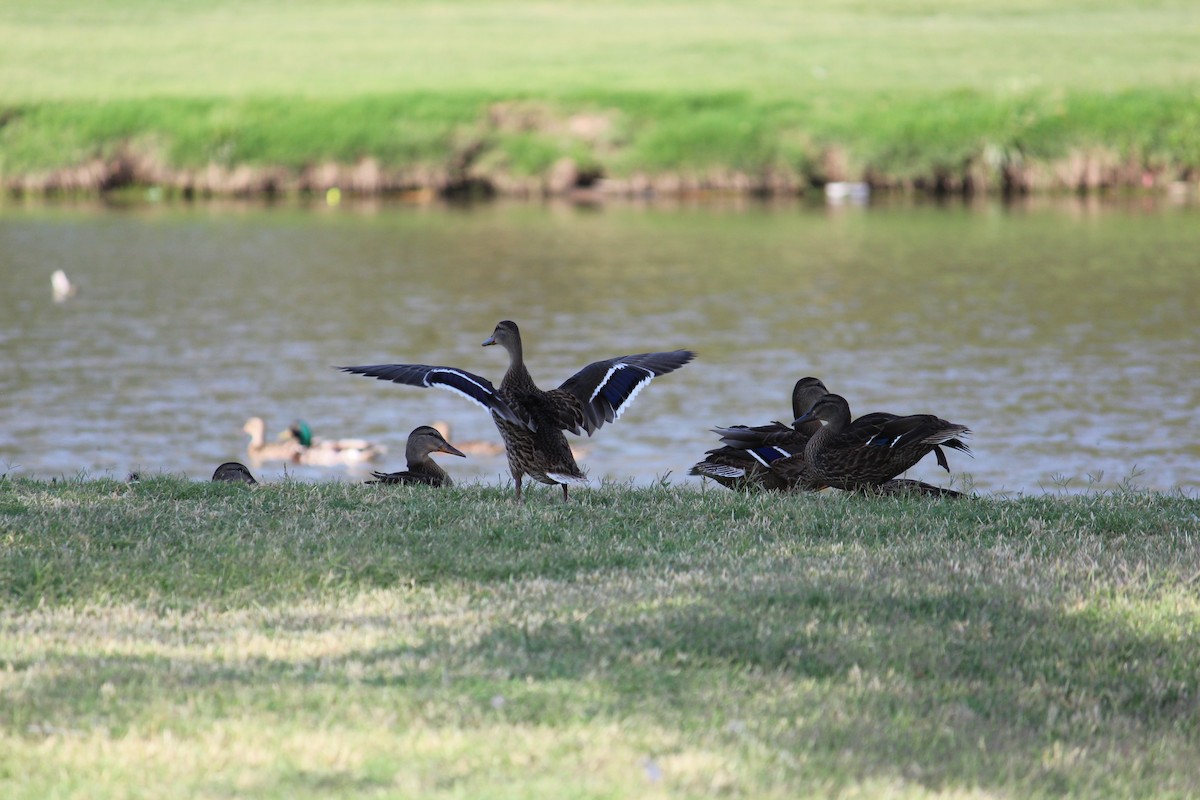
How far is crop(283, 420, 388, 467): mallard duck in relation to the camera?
61.5 feet

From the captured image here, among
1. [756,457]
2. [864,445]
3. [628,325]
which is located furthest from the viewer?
[628,325]

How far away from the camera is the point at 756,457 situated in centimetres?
971

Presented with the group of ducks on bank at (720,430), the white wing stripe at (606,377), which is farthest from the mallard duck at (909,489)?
the white wing stripe at (606,377)

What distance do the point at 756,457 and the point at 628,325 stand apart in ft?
58.5

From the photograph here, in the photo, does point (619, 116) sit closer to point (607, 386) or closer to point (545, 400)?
point (607, 386)

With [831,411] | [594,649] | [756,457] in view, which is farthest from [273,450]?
[594,649]

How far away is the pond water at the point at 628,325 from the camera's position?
64.8 feet

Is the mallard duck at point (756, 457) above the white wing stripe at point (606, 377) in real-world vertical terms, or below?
below

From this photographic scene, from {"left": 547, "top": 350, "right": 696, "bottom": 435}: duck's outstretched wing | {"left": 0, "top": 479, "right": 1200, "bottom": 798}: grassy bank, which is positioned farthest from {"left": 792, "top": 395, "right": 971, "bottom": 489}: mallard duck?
{"left": 547, "top": 350, "right": 696, "bottom": 435}: duck's outstretched wing

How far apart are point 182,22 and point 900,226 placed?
41.7m

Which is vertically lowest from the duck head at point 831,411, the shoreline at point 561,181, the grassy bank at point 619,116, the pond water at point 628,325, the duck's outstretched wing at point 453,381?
the pond water at point 628,325

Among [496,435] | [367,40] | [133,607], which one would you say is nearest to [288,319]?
[496,435]

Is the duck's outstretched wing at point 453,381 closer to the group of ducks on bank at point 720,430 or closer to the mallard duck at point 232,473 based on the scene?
the group of ducks on bank at point 720,430

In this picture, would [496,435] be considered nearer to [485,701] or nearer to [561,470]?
[561,470]
